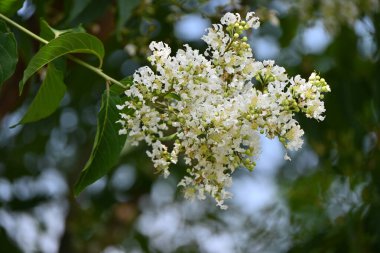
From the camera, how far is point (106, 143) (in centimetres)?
122

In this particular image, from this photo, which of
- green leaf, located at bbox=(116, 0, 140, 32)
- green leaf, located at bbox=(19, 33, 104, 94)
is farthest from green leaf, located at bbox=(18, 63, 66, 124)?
green leaf, located at bbox=(116, 0, 140, 32)

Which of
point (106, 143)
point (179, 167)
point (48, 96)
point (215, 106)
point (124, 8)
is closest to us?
point (215, 106)

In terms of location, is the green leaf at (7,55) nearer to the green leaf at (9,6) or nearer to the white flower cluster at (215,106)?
the green leaf at (9,6)

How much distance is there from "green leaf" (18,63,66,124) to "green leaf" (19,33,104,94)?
0.34 feet

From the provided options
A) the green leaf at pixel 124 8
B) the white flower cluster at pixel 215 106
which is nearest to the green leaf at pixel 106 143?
the white flower cluster at pixel 215 106

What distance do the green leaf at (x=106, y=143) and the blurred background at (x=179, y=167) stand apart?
18.0 inches

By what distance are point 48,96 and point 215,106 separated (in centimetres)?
43

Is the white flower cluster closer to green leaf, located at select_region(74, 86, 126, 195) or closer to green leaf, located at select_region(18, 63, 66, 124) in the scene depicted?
green leaf, located at select_region(74, 86, 126, 195)

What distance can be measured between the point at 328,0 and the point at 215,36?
192 centimetres

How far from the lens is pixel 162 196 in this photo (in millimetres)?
3852

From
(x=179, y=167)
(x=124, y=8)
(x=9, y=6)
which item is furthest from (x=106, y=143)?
(x=179, y=167)

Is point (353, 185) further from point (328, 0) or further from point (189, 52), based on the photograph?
point (189, 52)

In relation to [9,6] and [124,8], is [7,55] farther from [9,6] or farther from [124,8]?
[124,8]

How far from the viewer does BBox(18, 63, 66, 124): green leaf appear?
1.30m
